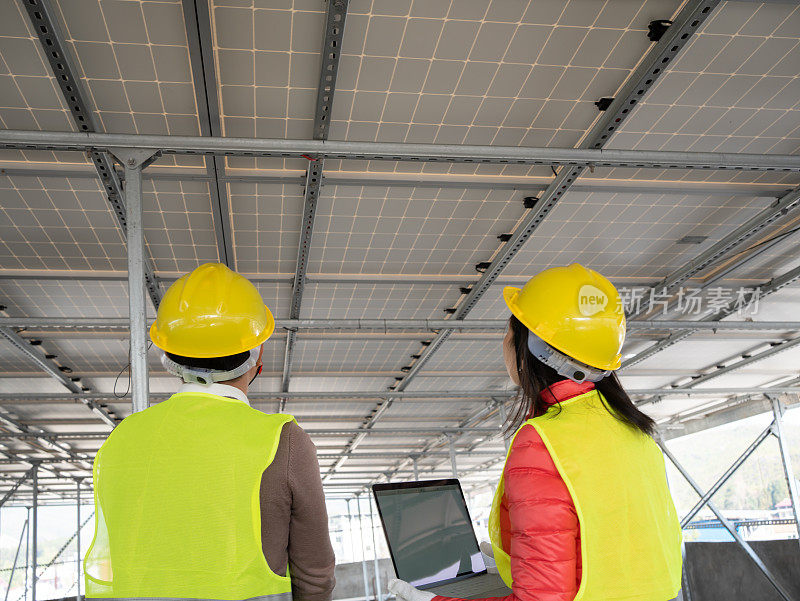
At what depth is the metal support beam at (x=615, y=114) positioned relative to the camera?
460 centimetres

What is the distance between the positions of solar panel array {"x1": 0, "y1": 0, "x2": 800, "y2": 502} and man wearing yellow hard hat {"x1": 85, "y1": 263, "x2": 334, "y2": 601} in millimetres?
3272

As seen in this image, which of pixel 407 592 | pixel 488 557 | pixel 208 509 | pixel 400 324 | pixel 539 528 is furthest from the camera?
pixel 400 324

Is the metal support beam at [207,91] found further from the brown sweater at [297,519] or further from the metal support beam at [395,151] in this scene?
the brown sweater at [297,519]

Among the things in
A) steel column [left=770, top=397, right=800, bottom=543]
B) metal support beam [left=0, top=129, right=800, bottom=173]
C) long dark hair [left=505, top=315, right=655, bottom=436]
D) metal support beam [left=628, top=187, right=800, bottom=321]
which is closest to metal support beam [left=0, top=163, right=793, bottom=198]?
metal support beam [left=628, top=187, right=800, bottom=321]

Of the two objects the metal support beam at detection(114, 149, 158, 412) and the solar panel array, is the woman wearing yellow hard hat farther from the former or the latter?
the metal support beam at detection(114, 149, 158, 412)

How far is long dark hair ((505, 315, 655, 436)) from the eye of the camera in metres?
2.19

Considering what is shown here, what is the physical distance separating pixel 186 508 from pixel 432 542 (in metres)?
1.01

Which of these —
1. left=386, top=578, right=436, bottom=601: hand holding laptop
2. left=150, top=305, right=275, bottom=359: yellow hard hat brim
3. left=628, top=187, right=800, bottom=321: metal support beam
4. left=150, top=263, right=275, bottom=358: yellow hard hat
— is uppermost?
left=628, top=187, right=800, bottom=321: metal support beam

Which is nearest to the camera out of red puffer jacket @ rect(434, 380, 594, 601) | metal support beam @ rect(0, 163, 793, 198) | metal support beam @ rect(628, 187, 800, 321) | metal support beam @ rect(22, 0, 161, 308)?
red puffer jacket @ rect(434, 380, 594, 601)

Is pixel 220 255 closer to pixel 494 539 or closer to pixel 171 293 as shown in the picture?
pixel 171 293

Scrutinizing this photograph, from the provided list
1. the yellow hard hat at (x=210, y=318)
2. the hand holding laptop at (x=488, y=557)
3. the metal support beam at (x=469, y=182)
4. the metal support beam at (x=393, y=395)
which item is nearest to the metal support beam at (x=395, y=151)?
the metal support beam at (x=469, y=182)

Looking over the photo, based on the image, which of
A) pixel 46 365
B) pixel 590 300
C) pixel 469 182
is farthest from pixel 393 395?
pixel 590 300

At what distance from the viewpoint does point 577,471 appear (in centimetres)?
192

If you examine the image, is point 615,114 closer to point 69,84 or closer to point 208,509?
point 69,84
